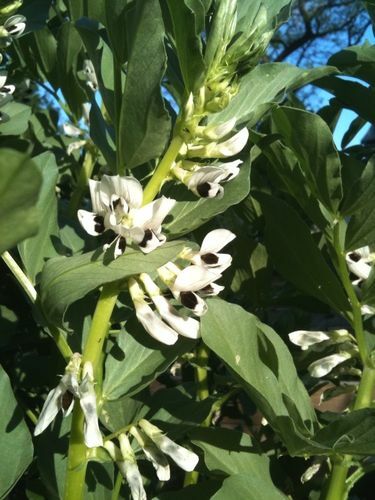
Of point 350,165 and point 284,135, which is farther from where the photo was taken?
point 350,165

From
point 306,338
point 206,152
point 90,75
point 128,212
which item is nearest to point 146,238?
point 128,212

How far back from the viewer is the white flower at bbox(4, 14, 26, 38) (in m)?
1.09

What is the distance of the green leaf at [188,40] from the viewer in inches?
30.2

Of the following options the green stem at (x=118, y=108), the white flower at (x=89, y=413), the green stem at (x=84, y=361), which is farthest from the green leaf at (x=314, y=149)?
the white flower at (x=89, y=413)

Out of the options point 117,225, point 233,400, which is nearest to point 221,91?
point 117,225

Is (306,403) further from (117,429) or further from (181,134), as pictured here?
(181,134)

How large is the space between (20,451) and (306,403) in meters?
0.39

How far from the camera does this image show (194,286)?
0.82m

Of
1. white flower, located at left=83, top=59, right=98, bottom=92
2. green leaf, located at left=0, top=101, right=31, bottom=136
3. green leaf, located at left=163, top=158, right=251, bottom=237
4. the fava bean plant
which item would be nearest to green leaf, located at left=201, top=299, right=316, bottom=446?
the fava bean plant

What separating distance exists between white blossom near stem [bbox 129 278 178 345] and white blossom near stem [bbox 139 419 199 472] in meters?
0.16

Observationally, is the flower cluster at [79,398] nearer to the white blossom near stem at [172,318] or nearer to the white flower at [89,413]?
the white flower at [89,413]

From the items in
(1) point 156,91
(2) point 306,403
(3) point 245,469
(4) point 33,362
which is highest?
(1) point 156,91

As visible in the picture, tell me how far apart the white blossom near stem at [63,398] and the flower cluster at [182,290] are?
10cm

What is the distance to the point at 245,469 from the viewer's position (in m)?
1.01
